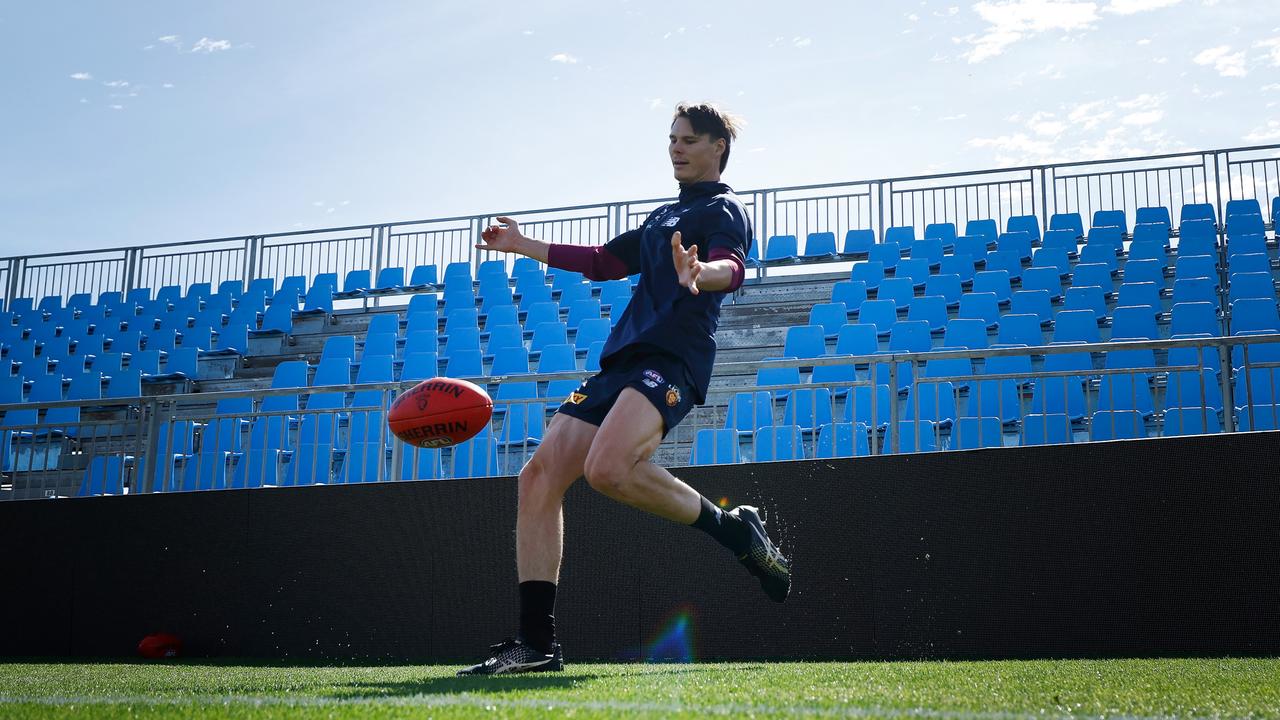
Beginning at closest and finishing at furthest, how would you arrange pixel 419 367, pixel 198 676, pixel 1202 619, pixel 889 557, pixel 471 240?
pixel 198 676 → pixel 1202 619 → pixel 889 557 → pixel 419 367 → pixel 471 240

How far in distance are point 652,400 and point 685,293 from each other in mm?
396

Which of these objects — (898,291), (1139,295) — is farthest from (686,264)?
(898,291)

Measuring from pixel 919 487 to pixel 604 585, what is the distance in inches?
68.1

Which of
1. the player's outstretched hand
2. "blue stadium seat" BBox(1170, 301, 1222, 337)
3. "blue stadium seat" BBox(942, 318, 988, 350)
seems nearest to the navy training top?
the player's outstretched hand

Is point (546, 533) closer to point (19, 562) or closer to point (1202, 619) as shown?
point (1202, 619)

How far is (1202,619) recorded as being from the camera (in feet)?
17.9

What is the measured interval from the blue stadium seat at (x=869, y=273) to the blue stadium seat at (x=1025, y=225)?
1685mm

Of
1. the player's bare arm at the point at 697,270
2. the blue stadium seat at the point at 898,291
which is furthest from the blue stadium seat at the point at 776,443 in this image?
the blue stadium seat at the point at 898,291

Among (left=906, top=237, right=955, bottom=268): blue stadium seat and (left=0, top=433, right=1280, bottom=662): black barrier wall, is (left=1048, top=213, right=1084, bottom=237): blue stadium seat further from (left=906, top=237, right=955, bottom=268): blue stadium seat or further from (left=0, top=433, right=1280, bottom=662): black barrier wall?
(left=0, top=433, right=1280, bottom=662): black barrier wall

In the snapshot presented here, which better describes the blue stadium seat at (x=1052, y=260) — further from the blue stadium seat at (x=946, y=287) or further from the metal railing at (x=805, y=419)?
the metal railing at (x=805, y=419)

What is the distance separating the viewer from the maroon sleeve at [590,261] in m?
4.62

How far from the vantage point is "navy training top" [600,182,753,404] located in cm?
414

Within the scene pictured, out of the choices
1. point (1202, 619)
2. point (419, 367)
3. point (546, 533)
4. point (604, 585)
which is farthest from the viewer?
point (419, 367)

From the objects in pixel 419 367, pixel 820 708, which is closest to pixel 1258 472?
pixel 820 708
